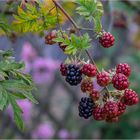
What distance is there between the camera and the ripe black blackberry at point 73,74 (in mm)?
1125

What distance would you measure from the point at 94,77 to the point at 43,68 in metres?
2.31

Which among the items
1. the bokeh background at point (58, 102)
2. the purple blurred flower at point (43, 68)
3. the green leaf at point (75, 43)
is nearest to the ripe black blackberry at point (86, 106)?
the green leaf at point (75, 43)

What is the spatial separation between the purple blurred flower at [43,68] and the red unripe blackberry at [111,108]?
2.24 m

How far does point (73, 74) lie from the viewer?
112cm

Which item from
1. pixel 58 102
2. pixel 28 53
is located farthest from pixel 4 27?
pixel 58 102

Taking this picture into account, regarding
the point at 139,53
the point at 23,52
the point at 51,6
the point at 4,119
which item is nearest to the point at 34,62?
the point at 23,52

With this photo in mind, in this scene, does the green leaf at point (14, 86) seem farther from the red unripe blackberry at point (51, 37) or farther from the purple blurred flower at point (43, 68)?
the purple blurred flower at point (43, 68)

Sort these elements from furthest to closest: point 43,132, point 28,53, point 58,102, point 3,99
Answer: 1. point 58,102
2. point 43,132
3. point 28,53
4. point 3,99

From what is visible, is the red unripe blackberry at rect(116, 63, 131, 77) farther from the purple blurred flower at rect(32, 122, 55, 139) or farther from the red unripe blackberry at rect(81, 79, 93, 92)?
the purple blurred flower at rect(32, 122, 55, 139)

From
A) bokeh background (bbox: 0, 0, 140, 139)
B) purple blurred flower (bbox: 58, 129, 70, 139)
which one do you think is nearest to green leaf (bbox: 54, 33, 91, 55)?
bokeh background (bbox: 0, 0, 140, 139)

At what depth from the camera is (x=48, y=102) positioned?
148 inches

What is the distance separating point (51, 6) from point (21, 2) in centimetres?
7

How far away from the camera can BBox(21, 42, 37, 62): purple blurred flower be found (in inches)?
128

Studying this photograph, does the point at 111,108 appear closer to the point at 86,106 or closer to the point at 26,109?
the point at 86,106
